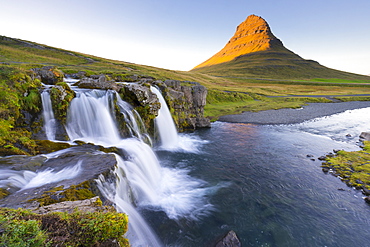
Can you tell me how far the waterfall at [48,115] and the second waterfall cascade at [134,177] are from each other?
1.02m

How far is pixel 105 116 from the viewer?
51.9ft

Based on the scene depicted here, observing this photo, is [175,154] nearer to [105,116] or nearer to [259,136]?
[105,116]

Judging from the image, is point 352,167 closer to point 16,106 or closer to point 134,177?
point 134,177

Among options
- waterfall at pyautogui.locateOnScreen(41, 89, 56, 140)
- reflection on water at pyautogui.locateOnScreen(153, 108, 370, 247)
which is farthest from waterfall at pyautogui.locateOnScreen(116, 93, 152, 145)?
waterfall at pyautogui.locateOnScreen(41, 89, 56, 140)

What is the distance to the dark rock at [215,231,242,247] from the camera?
24.9 ft

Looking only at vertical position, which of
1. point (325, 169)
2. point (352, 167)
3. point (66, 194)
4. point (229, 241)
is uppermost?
point (66, 194)

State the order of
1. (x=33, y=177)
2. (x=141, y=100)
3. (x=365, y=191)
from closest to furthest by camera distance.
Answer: (x=33, y=177), (x=365, y=191), (x=141, y=100)

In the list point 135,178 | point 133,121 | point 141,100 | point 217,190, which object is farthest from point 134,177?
point 141,100

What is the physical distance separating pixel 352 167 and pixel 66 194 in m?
19.8

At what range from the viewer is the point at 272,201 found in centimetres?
1084

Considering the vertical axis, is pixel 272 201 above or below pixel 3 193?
below

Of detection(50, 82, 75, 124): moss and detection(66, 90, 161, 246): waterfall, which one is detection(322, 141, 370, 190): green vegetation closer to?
detection(66, 90, 161, 246): waterfall

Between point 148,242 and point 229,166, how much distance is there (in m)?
9.82

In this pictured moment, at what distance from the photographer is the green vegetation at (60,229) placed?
301 cm
